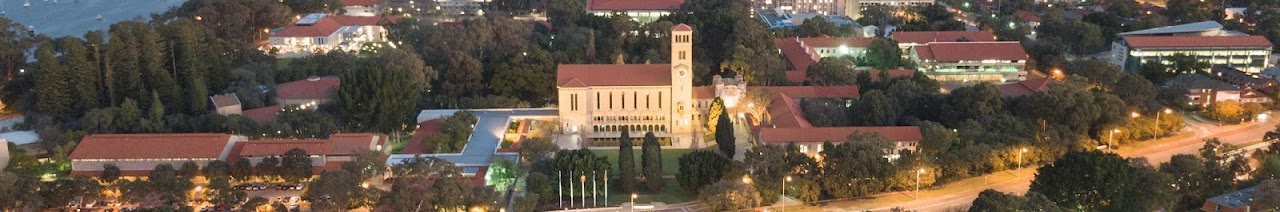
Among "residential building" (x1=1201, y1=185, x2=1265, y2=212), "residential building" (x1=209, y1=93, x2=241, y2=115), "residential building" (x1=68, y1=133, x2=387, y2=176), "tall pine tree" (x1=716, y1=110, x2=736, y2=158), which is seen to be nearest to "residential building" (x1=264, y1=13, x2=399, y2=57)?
"residential building" (x1=209, y1=93, x2=241, y2=115)

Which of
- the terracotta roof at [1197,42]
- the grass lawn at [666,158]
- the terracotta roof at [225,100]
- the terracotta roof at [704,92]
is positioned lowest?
the grass lawn at [666,158]

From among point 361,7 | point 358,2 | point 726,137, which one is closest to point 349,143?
point 726,137

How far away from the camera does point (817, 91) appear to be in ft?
170

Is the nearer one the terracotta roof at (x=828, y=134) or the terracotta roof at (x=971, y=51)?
the terracotta roof at (x=828, y=134)

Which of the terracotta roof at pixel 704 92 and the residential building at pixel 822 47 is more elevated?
the terracotta roof at pixel 704 92

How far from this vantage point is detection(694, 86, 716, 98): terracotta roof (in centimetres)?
4922

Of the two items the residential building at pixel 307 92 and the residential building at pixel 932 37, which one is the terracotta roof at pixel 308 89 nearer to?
the residential building at pixel 307 92

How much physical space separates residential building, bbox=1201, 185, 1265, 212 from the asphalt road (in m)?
6.20

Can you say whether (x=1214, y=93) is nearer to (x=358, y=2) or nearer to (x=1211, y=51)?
(x=1211, y=51)

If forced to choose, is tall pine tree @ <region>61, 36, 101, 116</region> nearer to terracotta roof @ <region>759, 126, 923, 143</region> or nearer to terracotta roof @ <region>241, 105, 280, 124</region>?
terracotta roof @ <region>241, 105, 280, 124</region>

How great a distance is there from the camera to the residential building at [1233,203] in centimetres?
3447

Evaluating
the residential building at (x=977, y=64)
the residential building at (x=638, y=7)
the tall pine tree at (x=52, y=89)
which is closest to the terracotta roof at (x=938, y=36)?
the residential building at (x=977, y=64)

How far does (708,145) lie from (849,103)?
7.79 m

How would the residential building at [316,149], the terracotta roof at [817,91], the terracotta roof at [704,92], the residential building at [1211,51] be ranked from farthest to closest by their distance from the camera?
the residential building at [1211,51], the terracotta roof at [817,91], the terracotta roof at [704,92], the residential building at [316,149]
